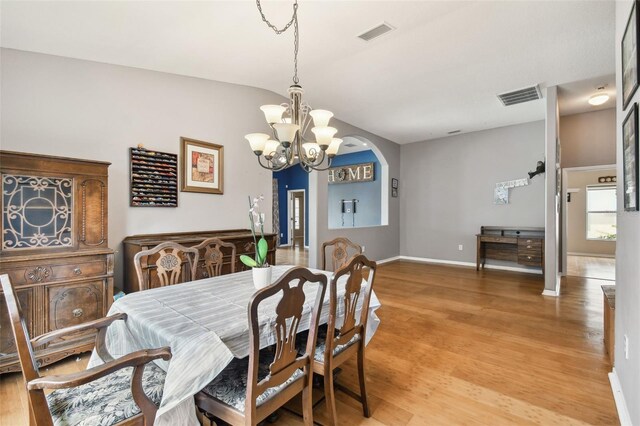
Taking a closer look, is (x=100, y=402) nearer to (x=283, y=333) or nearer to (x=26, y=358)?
(x=26, y=358)

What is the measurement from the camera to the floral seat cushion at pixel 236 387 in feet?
4.22

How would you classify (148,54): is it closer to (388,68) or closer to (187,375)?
(388,68)

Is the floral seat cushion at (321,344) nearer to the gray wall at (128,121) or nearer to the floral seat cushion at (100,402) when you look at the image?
the floral seat cushion at (100,402)

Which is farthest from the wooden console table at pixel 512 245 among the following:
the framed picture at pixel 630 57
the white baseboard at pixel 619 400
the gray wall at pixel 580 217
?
the framed picture at pixel 630 57

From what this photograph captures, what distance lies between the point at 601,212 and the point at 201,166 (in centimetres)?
983

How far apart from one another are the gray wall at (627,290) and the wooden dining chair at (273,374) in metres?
1.58

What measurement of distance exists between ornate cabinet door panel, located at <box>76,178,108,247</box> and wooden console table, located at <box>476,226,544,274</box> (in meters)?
6.18

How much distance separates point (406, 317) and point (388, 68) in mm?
2935

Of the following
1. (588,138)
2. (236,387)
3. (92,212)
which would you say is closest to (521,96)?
(588,138)

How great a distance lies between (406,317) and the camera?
3500 mm

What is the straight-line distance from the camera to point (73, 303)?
2434mm

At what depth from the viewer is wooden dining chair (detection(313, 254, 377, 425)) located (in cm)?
156

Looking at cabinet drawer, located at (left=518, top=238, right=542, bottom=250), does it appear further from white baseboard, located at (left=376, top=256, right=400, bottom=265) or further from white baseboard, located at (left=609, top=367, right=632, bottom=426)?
white baseboard, located at (left=609, top=367, right=632, bottom=426)

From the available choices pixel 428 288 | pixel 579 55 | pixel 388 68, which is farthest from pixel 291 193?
pixel 579 55
